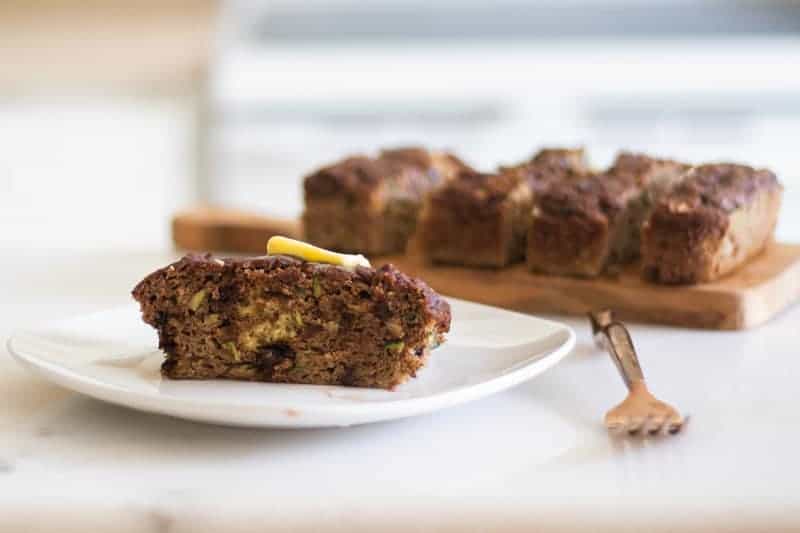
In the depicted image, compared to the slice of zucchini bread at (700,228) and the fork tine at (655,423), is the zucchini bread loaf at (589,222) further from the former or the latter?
the fork tine at (655,423)

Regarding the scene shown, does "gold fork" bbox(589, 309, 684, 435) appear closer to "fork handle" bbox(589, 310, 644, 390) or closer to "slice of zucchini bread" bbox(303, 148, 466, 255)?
"fork handle" bbox(589, 310, 644, 390)

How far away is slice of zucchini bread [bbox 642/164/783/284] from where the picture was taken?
194 centimetres

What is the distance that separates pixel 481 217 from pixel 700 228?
1.30 feet

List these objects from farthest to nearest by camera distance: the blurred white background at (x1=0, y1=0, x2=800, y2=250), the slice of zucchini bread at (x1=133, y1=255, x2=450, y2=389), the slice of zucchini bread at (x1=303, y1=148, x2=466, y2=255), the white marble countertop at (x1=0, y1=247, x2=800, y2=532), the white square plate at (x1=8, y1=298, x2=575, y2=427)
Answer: the blurred white background at (x1=0, y1=0, x2=800, y2=250), the slice of zucchini bread at (x1=303, y1=148, x2=466, y2=255), the slice of zucchini bread at (x1=133, y1=255, x2=450, y2=389), the white square plate at (x1=8, y1=298, x2=575, y2=427), the white marble countertop at (x1=0, y1=247, x2=800, y2=532)

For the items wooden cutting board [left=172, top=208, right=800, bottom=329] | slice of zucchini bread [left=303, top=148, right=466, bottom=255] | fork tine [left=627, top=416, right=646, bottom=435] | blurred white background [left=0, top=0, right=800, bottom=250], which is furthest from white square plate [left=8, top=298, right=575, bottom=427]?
blurred white background [left=0, top=0, right=800, bottom=250]

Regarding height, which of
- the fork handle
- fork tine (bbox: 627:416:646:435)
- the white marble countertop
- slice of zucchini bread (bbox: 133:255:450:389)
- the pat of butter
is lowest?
the white marble countertop

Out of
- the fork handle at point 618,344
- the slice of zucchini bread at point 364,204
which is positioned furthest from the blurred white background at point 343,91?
the fork handle at point 618,344

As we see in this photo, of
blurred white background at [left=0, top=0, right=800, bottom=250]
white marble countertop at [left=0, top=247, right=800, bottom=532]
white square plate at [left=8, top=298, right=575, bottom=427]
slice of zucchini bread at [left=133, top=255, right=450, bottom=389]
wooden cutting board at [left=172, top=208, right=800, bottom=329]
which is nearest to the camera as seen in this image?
white marble countertop at [left=0, top=247, right=800, bottom=532]

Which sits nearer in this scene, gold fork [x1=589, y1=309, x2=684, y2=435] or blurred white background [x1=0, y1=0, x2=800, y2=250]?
gold fork [x1=589, y1=309, x2=684, y2=435]

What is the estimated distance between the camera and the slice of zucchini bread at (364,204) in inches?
91.5

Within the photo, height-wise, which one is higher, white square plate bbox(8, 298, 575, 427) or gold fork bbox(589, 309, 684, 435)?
white square plate bbox(8, 298, 575, 427)

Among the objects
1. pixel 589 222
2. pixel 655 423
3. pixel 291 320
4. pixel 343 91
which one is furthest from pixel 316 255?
pixel 343 91

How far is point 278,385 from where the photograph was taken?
1427mm

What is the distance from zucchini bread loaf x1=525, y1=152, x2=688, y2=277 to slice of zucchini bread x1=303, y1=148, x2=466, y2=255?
1.08 ft
